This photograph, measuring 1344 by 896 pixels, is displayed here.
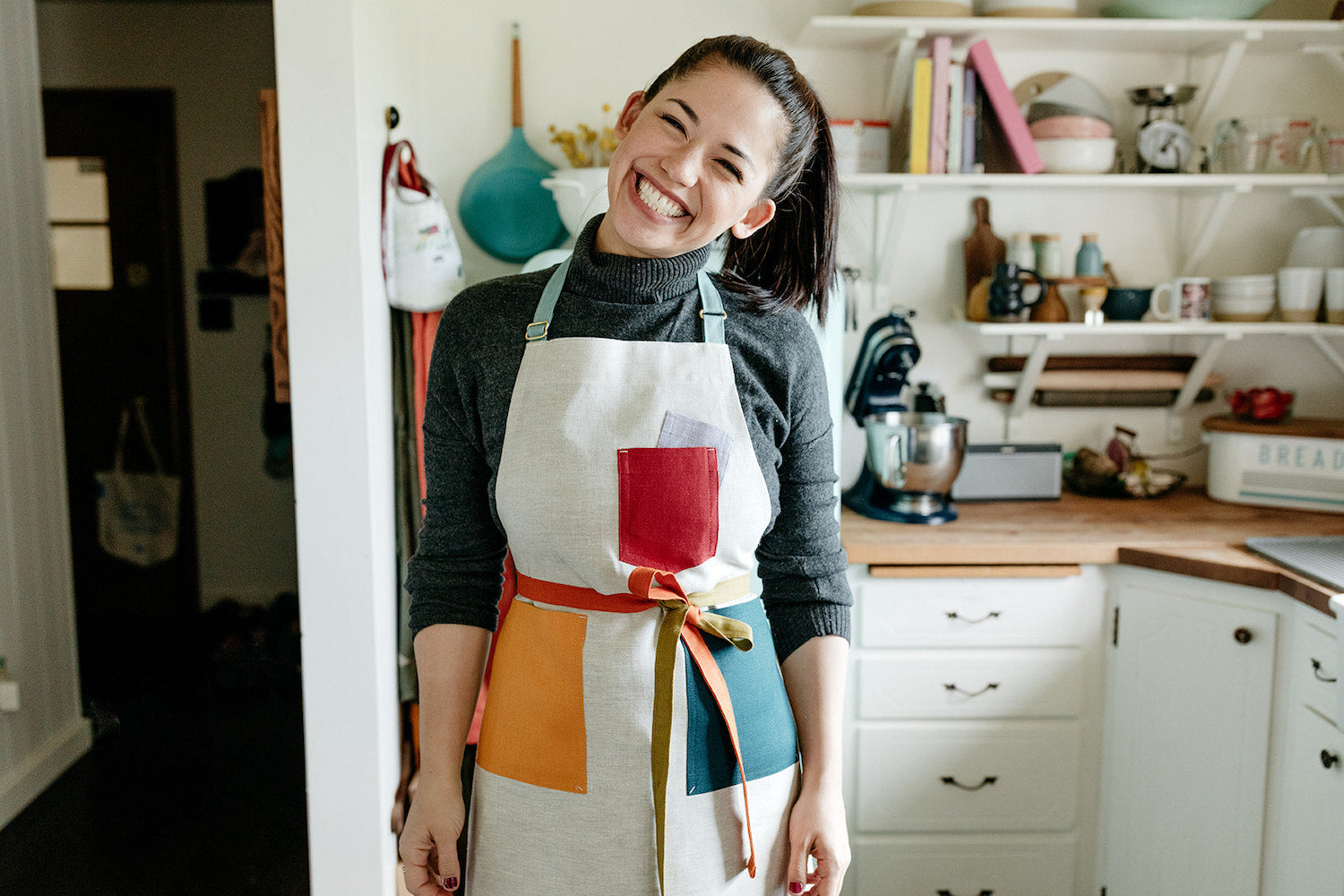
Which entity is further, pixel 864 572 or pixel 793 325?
pixel 864 572

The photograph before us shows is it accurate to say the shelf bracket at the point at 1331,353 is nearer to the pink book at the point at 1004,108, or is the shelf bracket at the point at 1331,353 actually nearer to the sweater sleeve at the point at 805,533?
the pink book at the point at 1004,108

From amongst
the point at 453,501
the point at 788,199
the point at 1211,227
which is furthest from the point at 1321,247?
the point at 453,501

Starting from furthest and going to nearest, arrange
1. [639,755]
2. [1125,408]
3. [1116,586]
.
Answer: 1. [1125,408]
2. [1116,586]
3. [639,755]

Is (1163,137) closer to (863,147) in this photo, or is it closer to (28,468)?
(863,147)

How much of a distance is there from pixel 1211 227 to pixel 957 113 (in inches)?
28.2

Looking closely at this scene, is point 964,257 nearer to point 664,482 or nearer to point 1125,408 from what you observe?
point 1125,408

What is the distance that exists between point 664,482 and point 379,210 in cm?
125

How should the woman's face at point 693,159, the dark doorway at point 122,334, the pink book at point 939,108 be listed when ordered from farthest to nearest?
the dark doorway at point 122,334 → the pink book at point 939,108 → the woman's face at point 693,159

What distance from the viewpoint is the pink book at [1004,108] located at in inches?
88.8

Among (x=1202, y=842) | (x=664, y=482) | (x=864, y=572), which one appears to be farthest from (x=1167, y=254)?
(x=664, y=482)

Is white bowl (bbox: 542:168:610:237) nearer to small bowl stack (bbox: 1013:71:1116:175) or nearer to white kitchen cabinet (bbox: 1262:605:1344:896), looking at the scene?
small bowl stack (bbox: 1013:71:1116:175)

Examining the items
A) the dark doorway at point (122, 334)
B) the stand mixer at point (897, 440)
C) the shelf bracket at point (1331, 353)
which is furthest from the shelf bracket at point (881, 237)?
the dark doorway at point (122, 334)

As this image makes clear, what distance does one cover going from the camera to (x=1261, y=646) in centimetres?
185

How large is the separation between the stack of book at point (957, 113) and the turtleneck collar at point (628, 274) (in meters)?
1.45
